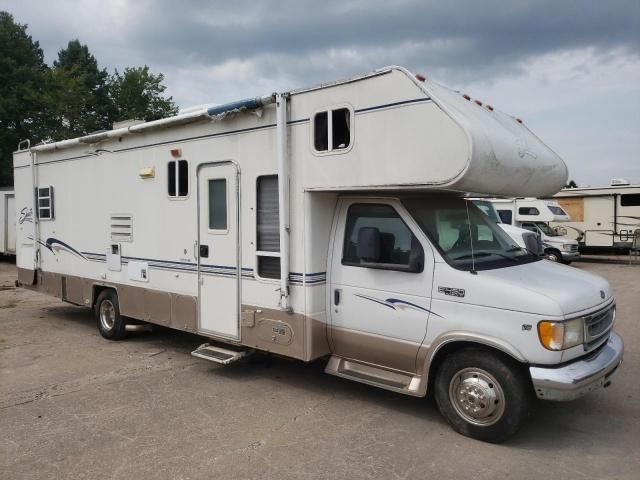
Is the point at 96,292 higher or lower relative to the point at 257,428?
higher

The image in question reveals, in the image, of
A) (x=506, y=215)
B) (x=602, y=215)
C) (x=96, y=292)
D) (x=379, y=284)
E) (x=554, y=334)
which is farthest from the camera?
(x=602, y=215)

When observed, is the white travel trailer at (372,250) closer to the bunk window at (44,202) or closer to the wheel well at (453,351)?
the wheel well at (453,351)

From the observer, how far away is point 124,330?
7.99 metres

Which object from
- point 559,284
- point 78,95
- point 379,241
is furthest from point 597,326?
point 78,95

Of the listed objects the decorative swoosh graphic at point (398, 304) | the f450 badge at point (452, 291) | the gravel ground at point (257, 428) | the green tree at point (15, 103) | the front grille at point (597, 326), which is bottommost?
the gravel ground at point (257, 428)

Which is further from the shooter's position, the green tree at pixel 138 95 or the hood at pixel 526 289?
the green tree at pixel 138 95

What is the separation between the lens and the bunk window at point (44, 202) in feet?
30.0

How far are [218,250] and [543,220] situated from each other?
17.0 m

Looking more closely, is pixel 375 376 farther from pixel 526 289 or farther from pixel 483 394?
pixel 526 289

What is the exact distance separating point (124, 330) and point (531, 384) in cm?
589

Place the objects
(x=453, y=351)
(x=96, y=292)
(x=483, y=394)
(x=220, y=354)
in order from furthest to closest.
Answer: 1. (x=96, y=292)
2. (x=220, y=354)
3. (x=453, y=351)
4. (x=483, y=394)

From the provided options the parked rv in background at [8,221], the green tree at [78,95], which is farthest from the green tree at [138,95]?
the parked rv in background at [8,221]

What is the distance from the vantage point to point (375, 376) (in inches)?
202

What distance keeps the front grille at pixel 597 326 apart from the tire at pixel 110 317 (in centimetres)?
621
